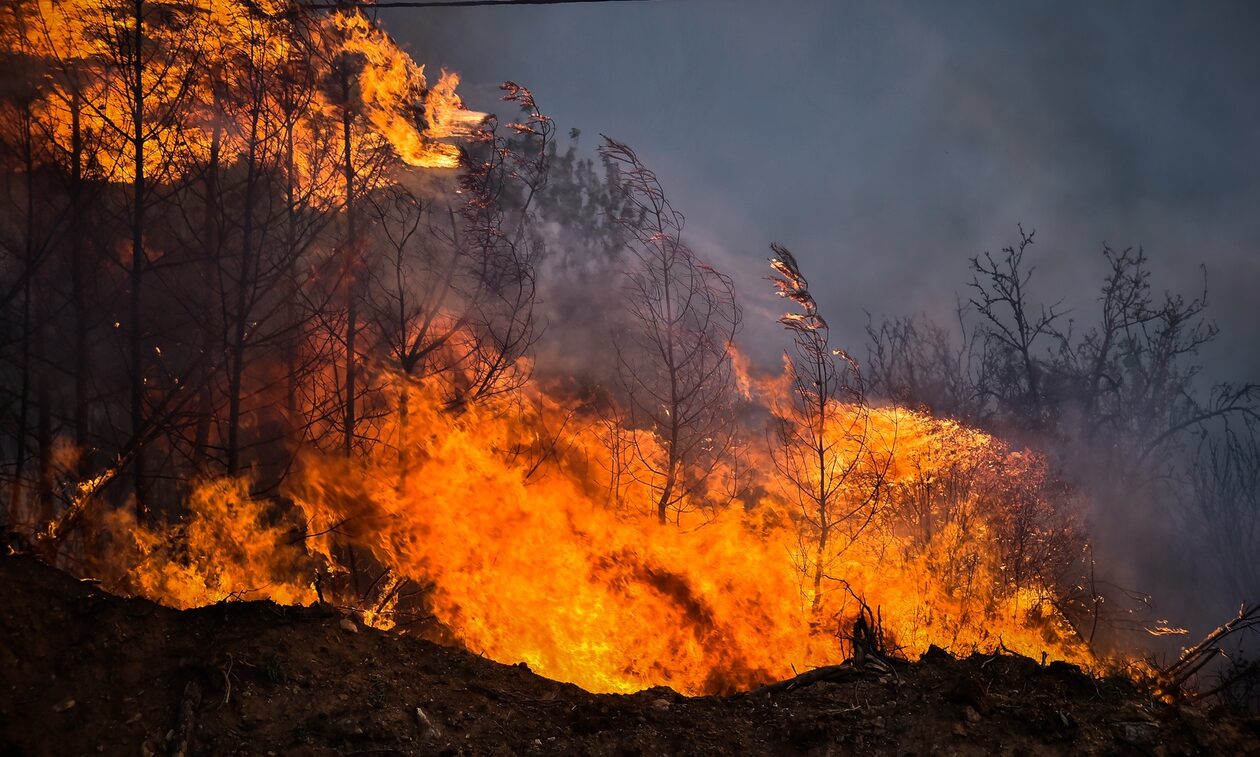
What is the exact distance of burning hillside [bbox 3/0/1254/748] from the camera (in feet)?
24.4

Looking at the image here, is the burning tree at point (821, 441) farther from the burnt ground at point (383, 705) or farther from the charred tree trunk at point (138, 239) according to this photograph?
the charred tree trunk at point (138, 239)

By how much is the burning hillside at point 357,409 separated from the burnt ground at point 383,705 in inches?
10.3

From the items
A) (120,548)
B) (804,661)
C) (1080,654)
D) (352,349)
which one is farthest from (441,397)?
(1080,654)

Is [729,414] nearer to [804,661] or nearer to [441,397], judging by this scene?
[804,661]

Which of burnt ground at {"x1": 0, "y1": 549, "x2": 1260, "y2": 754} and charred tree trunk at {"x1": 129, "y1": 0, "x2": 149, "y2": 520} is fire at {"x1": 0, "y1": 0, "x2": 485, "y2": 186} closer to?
charred tree trunk at {"x1": 129, "y1": 0, "x2": 149, "y2": 520}

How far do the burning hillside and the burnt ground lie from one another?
26 cm

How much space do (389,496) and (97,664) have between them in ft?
13.6

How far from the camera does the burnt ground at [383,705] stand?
4.36 meters

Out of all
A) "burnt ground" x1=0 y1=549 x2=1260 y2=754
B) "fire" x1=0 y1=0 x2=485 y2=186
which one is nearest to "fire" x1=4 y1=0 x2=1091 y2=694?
"fire" x1=0 y1=0 x2=485 y2=186

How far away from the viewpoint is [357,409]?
9812 mm

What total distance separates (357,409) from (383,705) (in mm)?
5870

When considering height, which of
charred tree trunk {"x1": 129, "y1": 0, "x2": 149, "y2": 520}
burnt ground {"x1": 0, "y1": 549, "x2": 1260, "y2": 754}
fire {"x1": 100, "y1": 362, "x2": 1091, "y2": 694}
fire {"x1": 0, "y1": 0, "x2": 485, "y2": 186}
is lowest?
burnt ground {"x1": 0, "y1": 549, "x2": 1260, "y2": 754}

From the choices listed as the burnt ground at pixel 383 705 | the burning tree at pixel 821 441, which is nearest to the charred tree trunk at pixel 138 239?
the burnt ground at pixel 383 705

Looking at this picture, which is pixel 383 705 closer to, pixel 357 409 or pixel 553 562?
pixel 553 562
